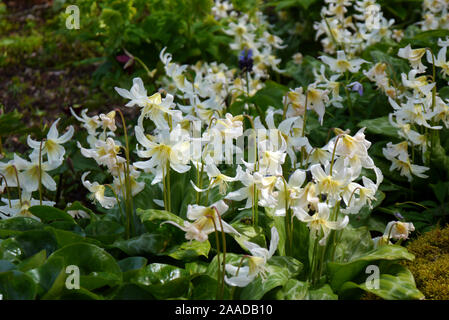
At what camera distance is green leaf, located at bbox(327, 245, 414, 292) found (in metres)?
1.85

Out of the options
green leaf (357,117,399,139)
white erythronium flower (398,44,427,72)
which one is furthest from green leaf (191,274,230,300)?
white erythronium flower (398,44,427,72)

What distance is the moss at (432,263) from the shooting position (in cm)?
200

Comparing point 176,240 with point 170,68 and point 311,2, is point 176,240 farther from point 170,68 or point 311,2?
point 311,2

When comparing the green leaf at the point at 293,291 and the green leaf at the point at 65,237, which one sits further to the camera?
the green leaf at the point at 65,237

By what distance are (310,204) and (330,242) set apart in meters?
0.33

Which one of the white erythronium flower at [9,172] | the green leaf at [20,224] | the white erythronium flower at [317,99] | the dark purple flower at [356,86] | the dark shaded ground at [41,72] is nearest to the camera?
the green leaf at [20,224]

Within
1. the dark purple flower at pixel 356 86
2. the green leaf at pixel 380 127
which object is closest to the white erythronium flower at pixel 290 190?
the green leaf at pixel 380 127

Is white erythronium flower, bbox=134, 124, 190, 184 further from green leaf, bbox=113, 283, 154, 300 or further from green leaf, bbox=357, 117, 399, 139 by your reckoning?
green leaf, bbox=357, 117, 399, 139

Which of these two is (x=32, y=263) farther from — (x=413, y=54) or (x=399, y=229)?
(x=413, y=54)

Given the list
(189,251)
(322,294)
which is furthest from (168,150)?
(322,294)

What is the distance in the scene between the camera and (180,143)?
6.33 ft

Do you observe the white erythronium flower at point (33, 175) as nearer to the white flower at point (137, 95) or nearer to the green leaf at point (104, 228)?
the green leaf at point (104, 228)

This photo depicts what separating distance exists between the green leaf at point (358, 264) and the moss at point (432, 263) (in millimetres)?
230

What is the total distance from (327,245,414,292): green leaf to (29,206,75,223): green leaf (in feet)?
3.35
